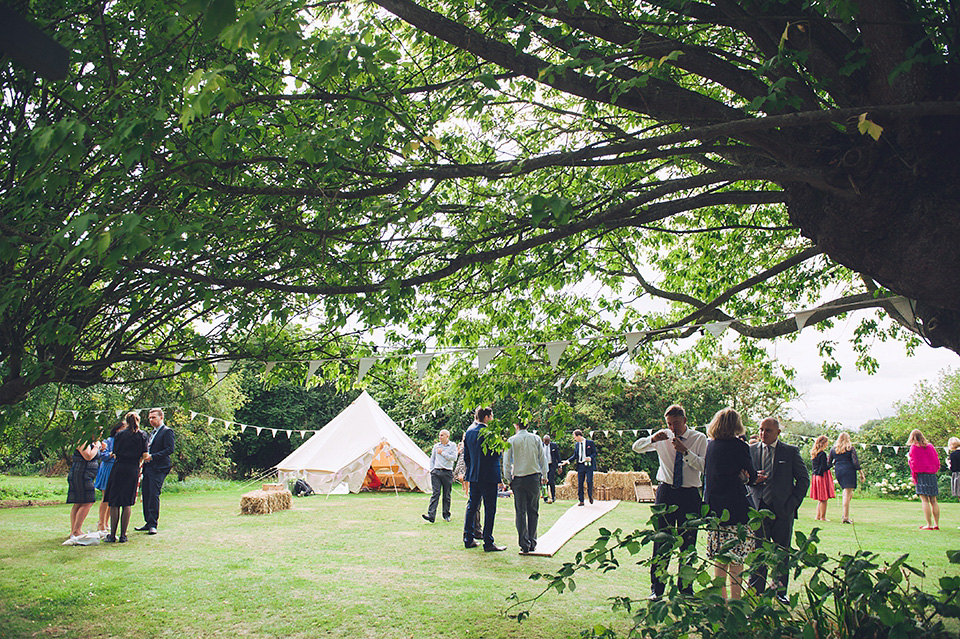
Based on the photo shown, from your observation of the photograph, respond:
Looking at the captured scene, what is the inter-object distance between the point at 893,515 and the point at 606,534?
13.8 m

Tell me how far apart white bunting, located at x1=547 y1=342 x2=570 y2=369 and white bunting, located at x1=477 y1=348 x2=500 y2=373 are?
0.61m

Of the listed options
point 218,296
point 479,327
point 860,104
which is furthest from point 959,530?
point 218,296

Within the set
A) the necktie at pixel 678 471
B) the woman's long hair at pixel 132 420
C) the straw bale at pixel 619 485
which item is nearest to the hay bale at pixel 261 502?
the woman's long hair at pixel 132 420

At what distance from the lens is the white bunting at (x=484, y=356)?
24.2 feet

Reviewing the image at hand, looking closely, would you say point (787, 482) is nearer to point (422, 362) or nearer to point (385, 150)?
point (422, 362)

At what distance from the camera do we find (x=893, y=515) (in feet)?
44.9

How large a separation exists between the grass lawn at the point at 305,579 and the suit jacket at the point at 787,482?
4.99ft

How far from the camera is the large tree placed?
3371 millimetres

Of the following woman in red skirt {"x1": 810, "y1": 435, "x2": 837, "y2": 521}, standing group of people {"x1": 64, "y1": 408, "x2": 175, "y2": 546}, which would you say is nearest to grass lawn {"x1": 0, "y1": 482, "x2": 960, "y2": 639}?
standing group of people {"x1": 64, "y1": 408, "x2": 175, "y2": 546}

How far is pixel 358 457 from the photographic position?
61.0 ft

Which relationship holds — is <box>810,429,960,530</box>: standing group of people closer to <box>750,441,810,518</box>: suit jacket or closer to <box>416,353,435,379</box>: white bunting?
<box>750,441,810,518</box>: suit jacket

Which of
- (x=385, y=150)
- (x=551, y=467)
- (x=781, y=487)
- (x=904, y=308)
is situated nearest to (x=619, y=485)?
(x=551, y=467)

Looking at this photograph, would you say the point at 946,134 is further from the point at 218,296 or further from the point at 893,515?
the point at 893,515

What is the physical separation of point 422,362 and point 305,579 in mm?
2804
